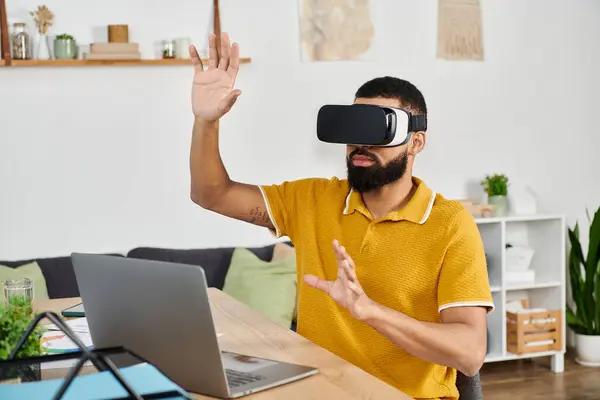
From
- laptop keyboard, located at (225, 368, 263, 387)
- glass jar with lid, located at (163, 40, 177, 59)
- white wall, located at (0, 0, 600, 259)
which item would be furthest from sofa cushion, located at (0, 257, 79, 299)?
laptop keyboard, located at (225, 368, 263, 387)

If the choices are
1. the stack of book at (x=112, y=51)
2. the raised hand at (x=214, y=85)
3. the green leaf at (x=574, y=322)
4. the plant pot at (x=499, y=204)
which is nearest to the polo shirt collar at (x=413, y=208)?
the raised hand at (x=214, y=85)

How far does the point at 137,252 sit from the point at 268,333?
2347 millimetres

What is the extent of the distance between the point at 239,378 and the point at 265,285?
2.39m

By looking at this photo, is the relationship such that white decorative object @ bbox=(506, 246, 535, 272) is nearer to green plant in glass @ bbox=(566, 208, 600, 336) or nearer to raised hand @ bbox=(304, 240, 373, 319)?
green plant in glass @ bbox=(566, 208, 600, 336)

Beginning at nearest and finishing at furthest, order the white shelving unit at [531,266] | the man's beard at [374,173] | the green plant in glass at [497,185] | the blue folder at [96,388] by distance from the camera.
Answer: the blue folder at [96,388]
the man's beard at [374,173]
the white shelving unit at [531,266]
the green plant in glass at [497,185]

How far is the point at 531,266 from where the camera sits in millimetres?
4734

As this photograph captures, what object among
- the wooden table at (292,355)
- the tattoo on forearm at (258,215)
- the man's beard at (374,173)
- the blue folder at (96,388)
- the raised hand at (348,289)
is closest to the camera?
the blue folder at (96,388)

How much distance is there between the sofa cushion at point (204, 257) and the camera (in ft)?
13.2

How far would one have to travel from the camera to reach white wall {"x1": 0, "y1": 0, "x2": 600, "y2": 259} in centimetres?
398

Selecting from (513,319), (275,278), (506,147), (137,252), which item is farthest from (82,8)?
(513,319)

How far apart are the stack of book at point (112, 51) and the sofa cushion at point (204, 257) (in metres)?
0.92

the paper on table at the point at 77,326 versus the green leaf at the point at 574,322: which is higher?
the paper on table at the point at 77,326

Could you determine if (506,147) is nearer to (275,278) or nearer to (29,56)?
(275,278)

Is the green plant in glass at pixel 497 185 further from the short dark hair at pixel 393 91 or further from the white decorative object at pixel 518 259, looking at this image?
the short dark hair at pixel 393 91
